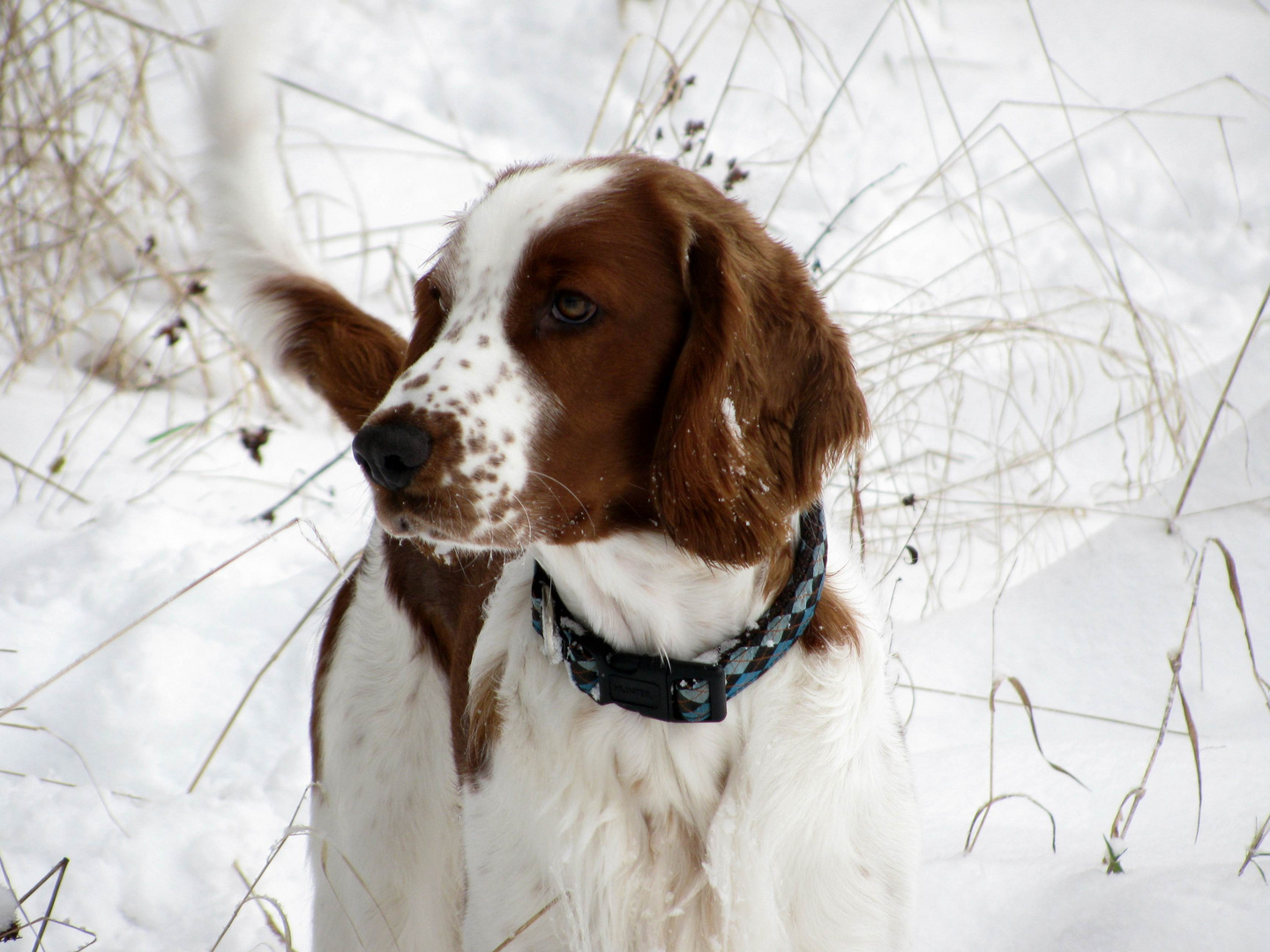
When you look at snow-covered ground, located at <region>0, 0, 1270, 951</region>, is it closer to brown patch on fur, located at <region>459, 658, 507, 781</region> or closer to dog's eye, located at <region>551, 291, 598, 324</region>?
brown patch on fur, located at <region>459, 658, 507, 781</region>

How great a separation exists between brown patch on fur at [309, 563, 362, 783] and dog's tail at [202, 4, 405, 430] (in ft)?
1.35

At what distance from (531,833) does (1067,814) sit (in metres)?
1.43

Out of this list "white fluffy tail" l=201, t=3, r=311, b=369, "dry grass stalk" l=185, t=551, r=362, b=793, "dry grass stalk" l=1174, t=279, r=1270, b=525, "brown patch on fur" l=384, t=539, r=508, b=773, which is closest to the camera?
"brown patch on fur" l=384, t=539, r=508, b=773

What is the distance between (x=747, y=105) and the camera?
6.30m

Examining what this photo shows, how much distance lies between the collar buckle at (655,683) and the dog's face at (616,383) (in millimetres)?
170

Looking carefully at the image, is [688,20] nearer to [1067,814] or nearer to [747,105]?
[747,105]

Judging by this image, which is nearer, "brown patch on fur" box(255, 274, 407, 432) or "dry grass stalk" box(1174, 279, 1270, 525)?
"brown patch on fur" box(255, 274, 407, 432)

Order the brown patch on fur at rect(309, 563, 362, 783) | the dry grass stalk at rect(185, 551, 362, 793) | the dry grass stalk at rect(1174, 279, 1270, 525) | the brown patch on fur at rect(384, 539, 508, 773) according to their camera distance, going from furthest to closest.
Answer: the dry grass stalk at rect(1174, 279, 1270, 525)
the dry grass stalk at rect(185, 551, 362, 793)
the brown patch on fur at rect(309, 563, 362, 783)
the brown patch on fur at rect(384, 539, 508, 773)

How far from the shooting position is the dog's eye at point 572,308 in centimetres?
148

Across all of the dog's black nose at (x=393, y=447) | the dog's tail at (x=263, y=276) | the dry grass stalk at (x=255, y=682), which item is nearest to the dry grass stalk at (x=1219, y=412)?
the dog's black nose at (x=393, y=447)

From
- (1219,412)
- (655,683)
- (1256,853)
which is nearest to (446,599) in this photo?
(655,683)

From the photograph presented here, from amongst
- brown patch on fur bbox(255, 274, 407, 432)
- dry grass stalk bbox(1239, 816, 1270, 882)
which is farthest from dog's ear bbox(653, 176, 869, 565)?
dry grass stalk bbox(1239, 816, 1270, 882)

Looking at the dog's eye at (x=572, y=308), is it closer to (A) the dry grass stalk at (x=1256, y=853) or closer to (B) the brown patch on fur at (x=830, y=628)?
(B) the brown patch on fur at (x=830, y=628)

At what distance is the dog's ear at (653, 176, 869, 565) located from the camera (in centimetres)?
147
